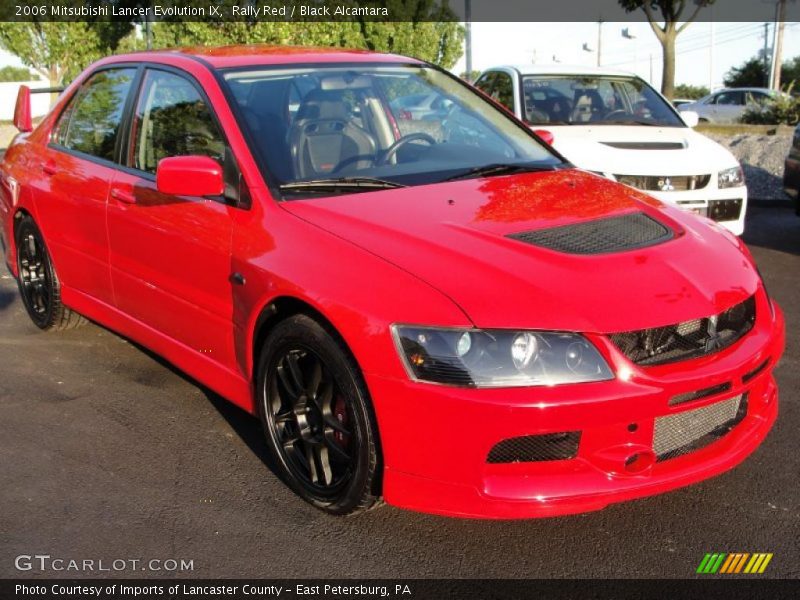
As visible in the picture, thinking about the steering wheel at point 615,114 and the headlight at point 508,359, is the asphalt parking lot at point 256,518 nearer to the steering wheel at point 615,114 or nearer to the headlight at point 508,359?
the headlight at point 508,359

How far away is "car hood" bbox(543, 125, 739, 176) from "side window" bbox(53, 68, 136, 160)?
345 cm

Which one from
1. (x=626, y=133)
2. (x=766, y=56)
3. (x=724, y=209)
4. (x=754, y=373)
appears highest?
(x=626, y=133)

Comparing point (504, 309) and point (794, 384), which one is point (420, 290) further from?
point (794, 384)

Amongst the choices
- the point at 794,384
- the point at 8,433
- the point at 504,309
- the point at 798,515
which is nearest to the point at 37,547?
the point at 8,433

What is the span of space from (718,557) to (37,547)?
7.59ft

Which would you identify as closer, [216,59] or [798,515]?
[798,515]

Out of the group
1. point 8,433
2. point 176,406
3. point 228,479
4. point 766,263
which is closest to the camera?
point 228,479

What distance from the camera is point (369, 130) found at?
434 centimetres

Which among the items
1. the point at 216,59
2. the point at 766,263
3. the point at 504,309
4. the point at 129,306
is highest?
the point at 216,59

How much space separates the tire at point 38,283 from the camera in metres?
5.49

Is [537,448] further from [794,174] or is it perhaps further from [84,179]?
[794,174]

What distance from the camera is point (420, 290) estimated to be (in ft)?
9.78

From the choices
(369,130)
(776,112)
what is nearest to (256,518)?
(369,130)

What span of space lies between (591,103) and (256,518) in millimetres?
6304
